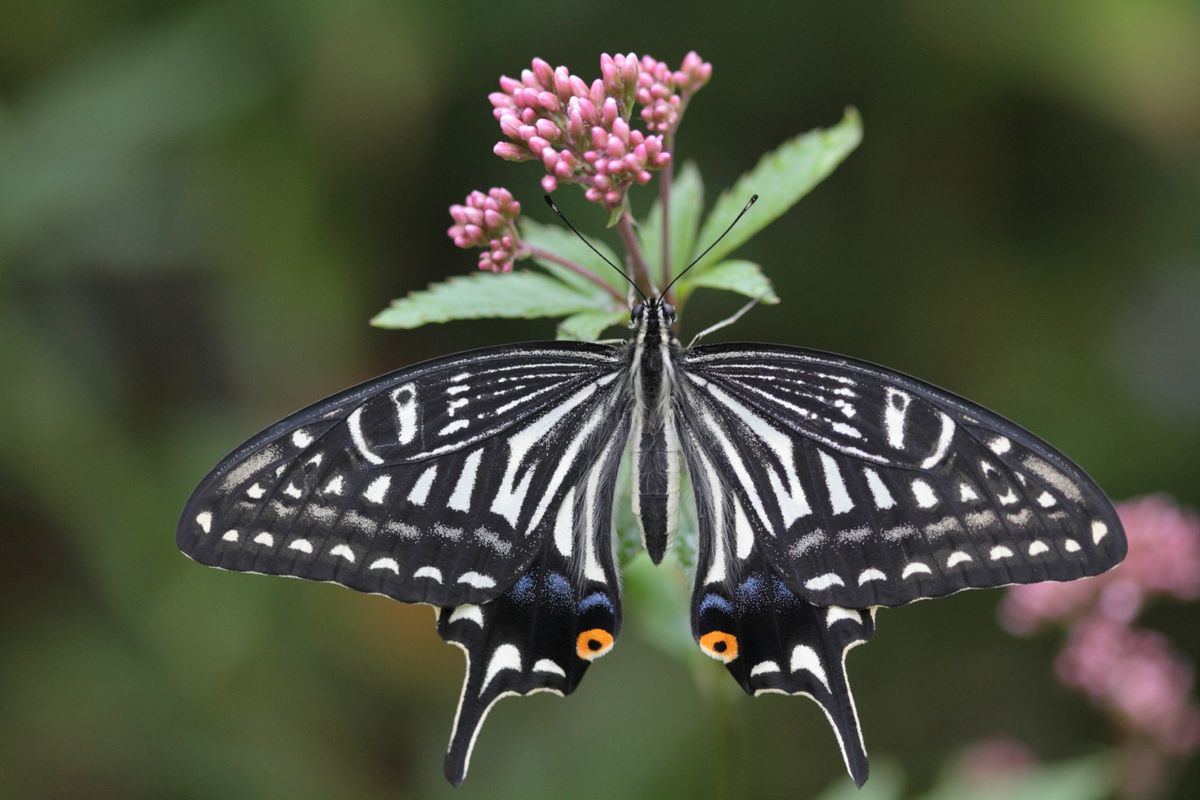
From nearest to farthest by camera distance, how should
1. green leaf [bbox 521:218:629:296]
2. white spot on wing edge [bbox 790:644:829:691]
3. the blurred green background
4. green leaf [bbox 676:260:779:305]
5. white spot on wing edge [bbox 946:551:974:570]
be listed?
1. green leaf [bbox 676:260:779:305]
2. white spot on wing edge [bbox 946:551:974:570]
3. white spot on wing edge [bbox 790:644:829:691]
4. green leaf [bbox 521:218:629:296]
5. the blurred green background

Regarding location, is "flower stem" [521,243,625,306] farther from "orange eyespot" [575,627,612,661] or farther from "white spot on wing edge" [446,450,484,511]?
"orange eyespot" [575,627,612,661]

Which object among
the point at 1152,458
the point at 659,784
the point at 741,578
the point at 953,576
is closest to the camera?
the point at 953,576

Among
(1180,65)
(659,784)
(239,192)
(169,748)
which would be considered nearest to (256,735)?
(169,748)

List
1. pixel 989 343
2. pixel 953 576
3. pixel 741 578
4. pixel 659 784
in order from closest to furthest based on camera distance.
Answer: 1. pixel 953 576
2. pixel 741 578
3. pixel 659 784
4. pixel 989 343

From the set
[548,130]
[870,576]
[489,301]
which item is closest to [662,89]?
[548,130]

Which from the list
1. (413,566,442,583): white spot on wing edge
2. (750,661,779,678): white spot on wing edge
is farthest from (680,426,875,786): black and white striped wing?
(413,566,442,583): white spot on wing edge

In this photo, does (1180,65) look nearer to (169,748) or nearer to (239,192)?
(239,192)
